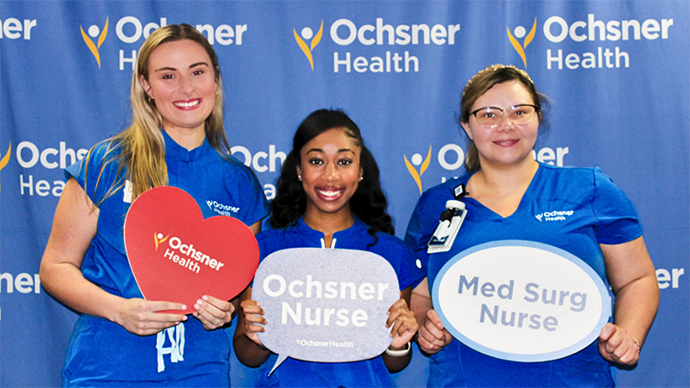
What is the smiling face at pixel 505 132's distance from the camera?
178 cm

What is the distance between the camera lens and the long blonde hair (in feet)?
5.81

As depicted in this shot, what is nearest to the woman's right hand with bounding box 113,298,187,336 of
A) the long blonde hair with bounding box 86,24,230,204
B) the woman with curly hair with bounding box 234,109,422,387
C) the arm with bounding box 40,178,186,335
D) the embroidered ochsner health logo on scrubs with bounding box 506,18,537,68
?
the arm with bounding box 40,178,186,335

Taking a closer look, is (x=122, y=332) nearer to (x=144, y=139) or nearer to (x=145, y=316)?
(x=145, y=316)

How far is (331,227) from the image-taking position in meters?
1.90

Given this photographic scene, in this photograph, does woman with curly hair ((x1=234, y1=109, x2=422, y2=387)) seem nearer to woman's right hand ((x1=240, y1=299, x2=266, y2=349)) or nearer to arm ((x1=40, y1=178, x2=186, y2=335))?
woman's right hand ((x1=240, y1=299, x2=266, y2=349))

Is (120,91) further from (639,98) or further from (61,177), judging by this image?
(639,98)

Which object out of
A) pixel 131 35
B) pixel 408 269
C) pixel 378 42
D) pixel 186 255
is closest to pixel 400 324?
pixel 408 269

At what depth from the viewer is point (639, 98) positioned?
2.41 m

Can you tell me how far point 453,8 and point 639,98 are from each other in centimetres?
94

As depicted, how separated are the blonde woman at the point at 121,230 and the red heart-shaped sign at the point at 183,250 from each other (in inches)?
2.1

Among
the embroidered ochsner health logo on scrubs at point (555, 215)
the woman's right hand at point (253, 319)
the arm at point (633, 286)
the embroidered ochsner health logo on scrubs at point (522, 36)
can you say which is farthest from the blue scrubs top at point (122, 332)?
the embroidered ochsner health logo on scrubs at point (522, 36)

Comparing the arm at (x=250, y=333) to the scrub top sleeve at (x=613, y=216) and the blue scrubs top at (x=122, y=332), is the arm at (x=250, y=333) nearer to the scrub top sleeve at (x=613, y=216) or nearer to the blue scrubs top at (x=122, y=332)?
the blue scrubs top at (x=122, y=332)

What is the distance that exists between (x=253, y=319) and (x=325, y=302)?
23 centimetres

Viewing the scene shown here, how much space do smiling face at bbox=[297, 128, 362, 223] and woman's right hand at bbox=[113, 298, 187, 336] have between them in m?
0.57
